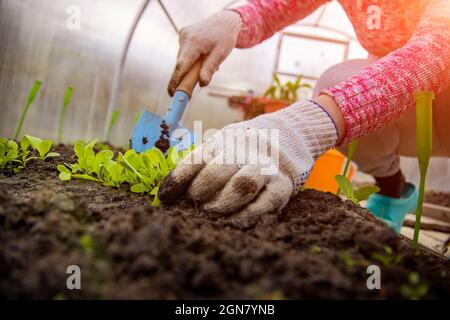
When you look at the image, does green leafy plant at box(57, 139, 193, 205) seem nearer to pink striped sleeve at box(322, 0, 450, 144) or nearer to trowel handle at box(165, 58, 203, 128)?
trowel handle at box(165, 58, 203, 128)

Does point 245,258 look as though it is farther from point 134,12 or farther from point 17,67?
point 134,12

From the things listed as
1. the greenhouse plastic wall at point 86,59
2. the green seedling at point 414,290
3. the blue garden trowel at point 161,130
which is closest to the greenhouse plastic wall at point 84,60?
the greenhouse plastic wall at point 86,59

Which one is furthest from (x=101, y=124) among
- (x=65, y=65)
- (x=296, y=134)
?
(x=296, y=134)

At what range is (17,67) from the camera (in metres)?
1.32

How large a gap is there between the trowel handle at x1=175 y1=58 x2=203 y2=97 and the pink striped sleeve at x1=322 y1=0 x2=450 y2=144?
0.48m

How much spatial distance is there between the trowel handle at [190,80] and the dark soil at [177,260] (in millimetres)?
641

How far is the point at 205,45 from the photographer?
1.14m

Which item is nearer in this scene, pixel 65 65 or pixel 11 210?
pixel 11 210

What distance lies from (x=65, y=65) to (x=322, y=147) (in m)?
1.39

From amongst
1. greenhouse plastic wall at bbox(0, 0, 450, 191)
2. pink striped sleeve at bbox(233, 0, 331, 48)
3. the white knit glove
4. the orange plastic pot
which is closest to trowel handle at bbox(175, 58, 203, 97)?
pink striped sleeve at bbox(233, 0, 331, 48)

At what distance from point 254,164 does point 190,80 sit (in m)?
0.58

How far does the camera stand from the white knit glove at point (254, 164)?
2.12 feet

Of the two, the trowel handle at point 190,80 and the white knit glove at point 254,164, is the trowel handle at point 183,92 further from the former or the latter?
the white knit glove at point 254,164

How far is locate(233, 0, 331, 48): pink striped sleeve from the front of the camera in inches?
51.4
